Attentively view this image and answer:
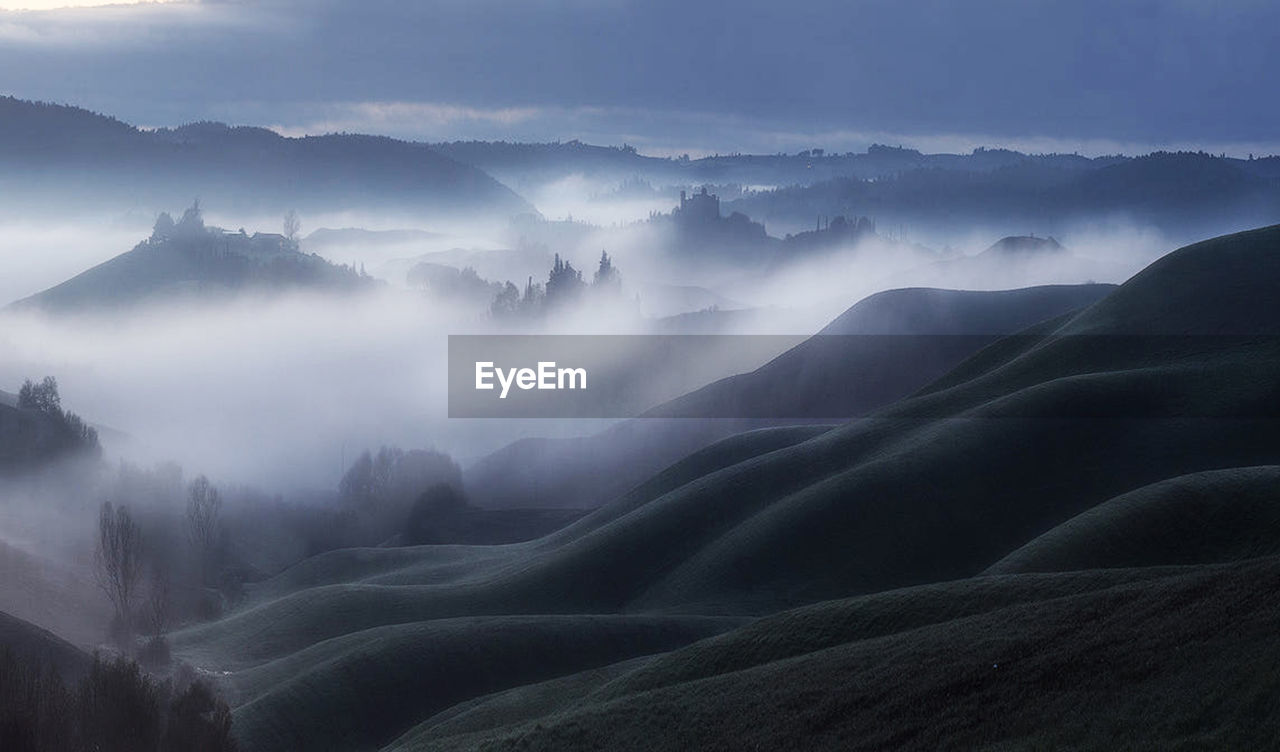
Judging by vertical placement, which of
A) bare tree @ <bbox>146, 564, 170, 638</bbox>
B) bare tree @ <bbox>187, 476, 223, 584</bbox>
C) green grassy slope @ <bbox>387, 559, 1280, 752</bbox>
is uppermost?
green grassy slope @ <bbox>387, 559, 1280, 752</bbox>

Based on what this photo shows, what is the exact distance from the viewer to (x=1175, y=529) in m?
75.6

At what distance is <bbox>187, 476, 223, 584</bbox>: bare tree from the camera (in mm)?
171125

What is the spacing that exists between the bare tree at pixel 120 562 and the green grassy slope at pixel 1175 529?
87541 mm

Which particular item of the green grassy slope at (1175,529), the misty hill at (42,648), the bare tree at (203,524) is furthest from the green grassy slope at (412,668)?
the bare tree at (203,524)

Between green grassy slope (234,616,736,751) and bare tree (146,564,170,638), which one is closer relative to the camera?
green grassy slope (234,616,736,751)

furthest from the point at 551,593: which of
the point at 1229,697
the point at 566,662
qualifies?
the point at 1229,697

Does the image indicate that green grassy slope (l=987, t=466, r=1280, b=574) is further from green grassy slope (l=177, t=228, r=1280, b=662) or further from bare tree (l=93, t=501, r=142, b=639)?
bare tree (l=93, t=501, r=142, b=639)

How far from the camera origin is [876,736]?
134 ft

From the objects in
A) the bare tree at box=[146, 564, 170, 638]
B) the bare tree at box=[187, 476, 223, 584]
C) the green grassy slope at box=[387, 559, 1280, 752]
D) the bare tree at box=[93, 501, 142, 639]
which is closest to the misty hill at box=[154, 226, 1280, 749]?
the green grassy slope at box=[387, 559, 1280, 752]

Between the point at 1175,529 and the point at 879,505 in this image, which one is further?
the point at 879,505

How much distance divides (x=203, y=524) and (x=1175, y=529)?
444 ft

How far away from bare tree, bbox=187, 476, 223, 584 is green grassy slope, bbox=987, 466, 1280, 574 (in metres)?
119

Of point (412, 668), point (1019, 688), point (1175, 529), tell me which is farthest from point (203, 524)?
point (1019, 688)

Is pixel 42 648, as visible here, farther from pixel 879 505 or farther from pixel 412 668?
pixel 879 505
